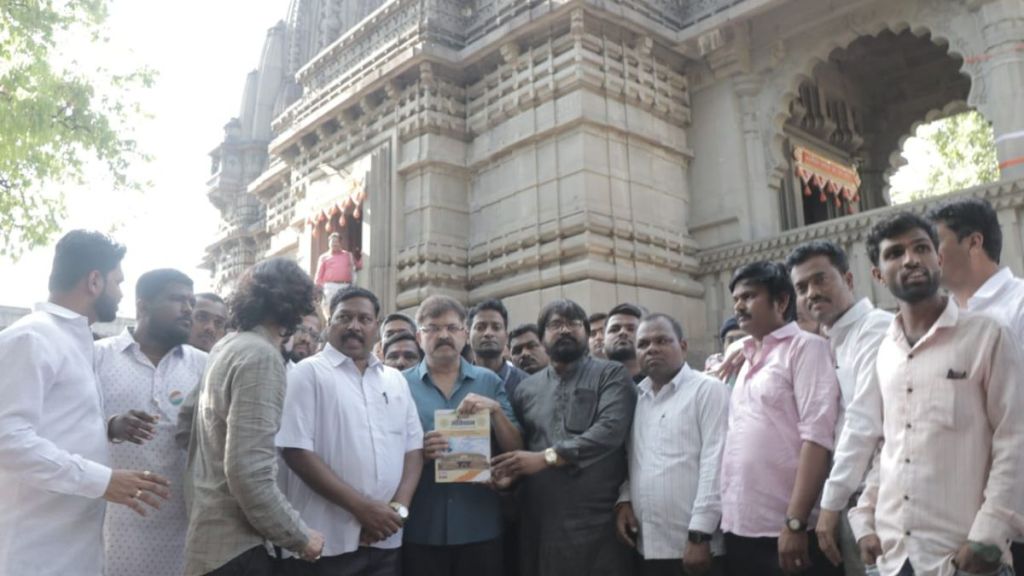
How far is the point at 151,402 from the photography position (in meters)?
3.23

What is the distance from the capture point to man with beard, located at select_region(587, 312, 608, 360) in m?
5.93

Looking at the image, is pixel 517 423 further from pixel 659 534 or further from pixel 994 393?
pixel 994 393

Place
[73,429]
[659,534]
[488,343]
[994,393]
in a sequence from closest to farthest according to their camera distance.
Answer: [994,393] < [73,429] < [659,534] < [488,343]

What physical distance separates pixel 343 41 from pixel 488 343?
406 inches

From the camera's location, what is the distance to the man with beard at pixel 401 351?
16.1ft

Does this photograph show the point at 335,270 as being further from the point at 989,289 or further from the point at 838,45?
the point at 989,289

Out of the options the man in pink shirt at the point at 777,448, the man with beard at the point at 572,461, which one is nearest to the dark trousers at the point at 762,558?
the man in pink shirt at the point at 777,448

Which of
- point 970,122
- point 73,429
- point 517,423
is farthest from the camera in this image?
point 970,122

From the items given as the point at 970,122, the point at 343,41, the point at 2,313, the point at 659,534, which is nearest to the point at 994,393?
the point at 659,534

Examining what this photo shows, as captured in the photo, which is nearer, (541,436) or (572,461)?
(572,461)

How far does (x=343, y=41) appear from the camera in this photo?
13.3 meters

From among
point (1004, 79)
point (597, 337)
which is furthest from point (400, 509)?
point (1004, 79)

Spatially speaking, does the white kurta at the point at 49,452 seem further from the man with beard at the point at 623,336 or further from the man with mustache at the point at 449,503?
the man with beard at the point at 623,336

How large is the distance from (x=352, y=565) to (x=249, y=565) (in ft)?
1.95
